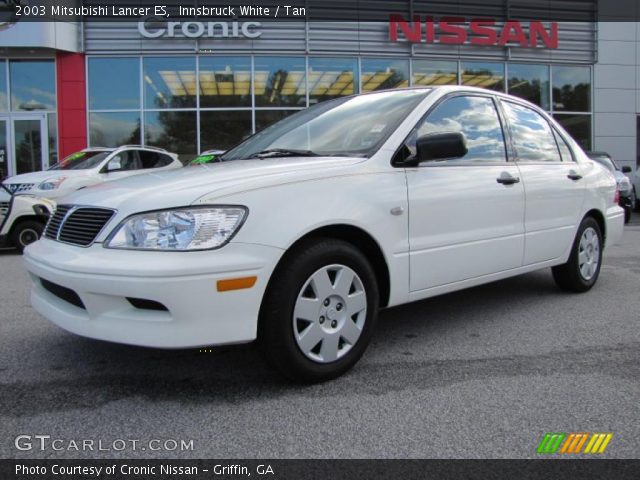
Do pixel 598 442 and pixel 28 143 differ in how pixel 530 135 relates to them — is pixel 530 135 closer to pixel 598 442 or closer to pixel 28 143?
pixel 598 442

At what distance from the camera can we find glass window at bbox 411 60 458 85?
16.5 m

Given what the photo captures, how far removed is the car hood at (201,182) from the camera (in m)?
2.63

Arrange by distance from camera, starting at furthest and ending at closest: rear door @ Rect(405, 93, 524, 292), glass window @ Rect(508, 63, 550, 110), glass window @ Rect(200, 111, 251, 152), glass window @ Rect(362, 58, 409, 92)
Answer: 1. glass window @ Rect(508, 63, 550, 110)
2. glass window @ Rect(362, 58, 409, 92)
3. glass window @ Rect(200, 111, 251, 152)
4. rear door @ Rect(405, 93, 524, 292)

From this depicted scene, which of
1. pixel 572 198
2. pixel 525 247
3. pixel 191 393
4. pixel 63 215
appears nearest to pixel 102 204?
pixel 63 215

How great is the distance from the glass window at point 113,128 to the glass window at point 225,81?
1.96 meters

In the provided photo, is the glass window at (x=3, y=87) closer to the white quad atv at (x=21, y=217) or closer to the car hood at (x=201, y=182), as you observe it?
the white quad atv at (x=21, y=217)

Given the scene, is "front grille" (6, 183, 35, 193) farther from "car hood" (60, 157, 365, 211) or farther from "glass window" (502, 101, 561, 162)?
"glass window" (502, 101, 561, 162)

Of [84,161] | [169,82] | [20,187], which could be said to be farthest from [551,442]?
[169,82]

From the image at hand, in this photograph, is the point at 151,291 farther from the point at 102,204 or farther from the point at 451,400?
the point at 451,400

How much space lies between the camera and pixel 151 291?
2.46 meters

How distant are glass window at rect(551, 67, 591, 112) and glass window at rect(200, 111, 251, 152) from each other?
385 inches

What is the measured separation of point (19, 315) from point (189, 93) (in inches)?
481

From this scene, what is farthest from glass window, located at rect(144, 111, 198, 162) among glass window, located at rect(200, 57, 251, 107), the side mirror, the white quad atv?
the side mirror


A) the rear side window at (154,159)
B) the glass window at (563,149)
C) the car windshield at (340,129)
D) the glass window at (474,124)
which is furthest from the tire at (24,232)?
the glass window at (563,149)
